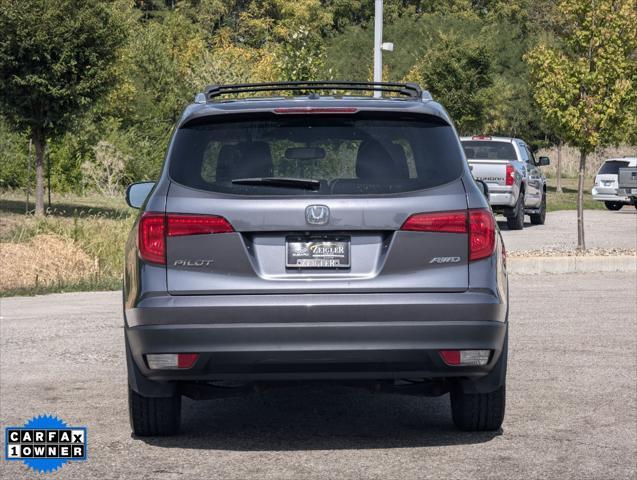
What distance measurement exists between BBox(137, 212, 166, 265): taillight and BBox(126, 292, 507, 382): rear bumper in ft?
0.74

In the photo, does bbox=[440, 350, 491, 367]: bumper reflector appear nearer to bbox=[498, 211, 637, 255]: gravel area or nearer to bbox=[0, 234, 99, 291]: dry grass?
bbox=[0, 234, 99, 291]: dry grass

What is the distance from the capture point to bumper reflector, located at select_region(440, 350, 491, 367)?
20.5 feet

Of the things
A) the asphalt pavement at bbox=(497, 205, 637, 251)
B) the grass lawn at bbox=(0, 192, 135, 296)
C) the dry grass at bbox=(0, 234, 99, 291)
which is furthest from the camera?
the asphalt pavement at bbox=(497, 205, 637, 251)

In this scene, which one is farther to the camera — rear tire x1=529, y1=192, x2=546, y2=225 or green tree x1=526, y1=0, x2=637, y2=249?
rear tire x1=529, y1=192, x2=546, y2=225

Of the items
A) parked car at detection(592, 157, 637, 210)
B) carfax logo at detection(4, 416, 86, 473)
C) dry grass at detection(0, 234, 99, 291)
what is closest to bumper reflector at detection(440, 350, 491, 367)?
carfax logo at detection(4, 416, 86, 473)

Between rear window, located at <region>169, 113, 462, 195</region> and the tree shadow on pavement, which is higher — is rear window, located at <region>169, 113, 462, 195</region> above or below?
above

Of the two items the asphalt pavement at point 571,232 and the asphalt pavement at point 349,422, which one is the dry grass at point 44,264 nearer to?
the asphalt pavement at point 349,422

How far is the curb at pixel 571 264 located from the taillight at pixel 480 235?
11718 millimetres

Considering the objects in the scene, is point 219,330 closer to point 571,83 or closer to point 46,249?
point 46,249

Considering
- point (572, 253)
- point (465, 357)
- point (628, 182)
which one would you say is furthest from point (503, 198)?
point (465, 357)

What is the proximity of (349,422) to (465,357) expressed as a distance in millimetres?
1536

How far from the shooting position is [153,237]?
20.7 ft

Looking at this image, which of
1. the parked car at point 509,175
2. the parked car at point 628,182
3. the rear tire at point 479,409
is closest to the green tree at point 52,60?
the parked car at point 509,175

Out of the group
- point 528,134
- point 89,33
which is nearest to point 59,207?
point 89,33
